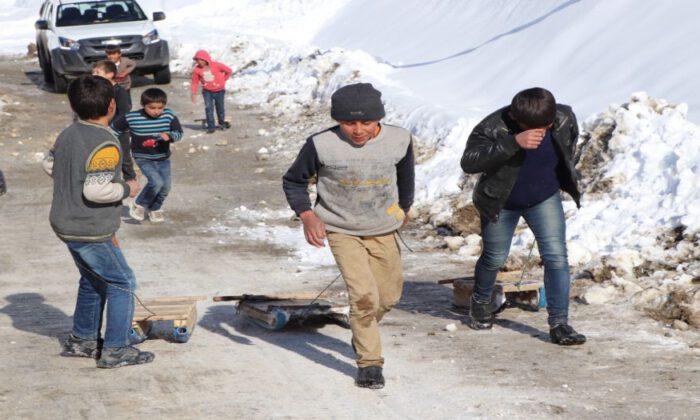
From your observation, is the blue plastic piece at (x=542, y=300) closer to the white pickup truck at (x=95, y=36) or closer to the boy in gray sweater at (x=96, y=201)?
the boy in gray sweater at (x=96, y=201)

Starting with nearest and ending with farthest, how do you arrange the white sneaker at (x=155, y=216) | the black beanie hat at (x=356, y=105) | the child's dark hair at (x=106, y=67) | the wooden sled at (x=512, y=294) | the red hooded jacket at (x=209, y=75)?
the black beanie hat at (x=356, y=105)
the wooden sled at (x=512, y=294)
the child's dark hair at (x=106, y=67)
the white sneaker at (x=155, y=216)
the red hooded jacket at (x=209, y=75)

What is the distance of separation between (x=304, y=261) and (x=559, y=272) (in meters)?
3.55

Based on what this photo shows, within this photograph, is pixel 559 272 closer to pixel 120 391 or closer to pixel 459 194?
pixel 120 391

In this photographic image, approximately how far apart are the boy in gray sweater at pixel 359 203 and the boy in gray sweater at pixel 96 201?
3.57 feet

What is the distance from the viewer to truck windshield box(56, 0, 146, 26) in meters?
21.7

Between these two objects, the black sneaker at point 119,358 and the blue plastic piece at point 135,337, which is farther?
the blue plastic piece at point 135,337

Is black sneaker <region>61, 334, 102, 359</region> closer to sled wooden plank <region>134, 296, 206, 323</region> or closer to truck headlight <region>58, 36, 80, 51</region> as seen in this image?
sled wooden plank <region>134, 296, 206, 323</region>

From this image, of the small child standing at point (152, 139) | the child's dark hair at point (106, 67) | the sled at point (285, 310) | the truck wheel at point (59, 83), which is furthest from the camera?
the truck wheel at point (59, 83)

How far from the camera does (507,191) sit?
6.91 m

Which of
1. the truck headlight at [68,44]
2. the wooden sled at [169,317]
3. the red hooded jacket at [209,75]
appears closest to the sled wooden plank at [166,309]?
the wooden sled at [169,317]


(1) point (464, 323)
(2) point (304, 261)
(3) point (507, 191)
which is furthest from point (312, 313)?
(2) point (304, 261)

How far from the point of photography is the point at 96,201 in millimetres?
6309

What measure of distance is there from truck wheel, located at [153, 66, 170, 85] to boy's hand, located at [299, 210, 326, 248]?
17.1m

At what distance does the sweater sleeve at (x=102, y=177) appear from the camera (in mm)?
6297
